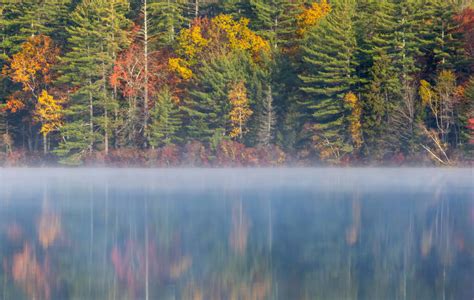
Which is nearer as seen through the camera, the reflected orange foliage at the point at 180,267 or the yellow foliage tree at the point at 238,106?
the reflected orange foliage at the point at 180,267

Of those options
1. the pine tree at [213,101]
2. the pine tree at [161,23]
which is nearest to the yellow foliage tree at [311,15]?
the pine tree at [213,101]

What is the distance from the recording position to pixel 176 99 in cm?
5691

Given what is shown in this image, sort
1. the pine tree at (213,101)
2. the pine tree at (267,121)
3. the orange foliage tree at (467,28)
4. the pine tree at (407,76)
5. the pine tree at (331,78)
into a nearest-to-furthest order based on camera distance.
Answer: the pine tree at (407,76)
the pine tree at (331,78)
the orange foliage tree at (467,28)
the pine tree at (267,121)
the pine tree at (213,101)

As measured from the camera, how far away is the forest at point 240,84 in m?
52.2

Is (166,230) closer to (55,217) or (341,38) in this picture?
(55,217)

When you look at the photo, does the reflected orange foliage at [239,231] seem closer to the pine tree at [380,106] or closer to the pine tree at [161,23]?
the pine tree at [380,106]

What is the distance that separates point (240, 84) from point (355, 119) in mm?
7780

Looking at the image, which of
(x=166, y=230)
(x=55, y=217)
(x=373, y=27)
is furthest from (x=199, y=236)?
(x=373, y=27)

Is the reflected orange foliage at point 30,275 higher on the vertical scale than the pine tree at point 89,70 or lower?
lower

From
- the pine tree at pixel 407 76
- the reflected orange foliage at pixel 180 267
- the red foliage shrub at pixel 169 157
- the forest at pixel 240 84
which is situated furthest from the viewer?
the red foliage shrub at pixel 169 157

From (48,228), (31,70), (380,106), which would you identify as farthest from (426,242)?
(31,70)

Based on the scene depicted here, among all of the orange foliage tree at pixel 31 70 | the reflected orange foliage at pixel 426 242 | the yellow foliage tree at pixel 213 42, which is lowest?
the reflected orange foliage at pixel 426 242

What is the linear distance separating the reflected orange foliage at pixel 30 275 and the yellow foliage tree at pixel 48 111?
40676mm

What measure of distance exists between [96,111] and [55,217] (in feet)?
116
